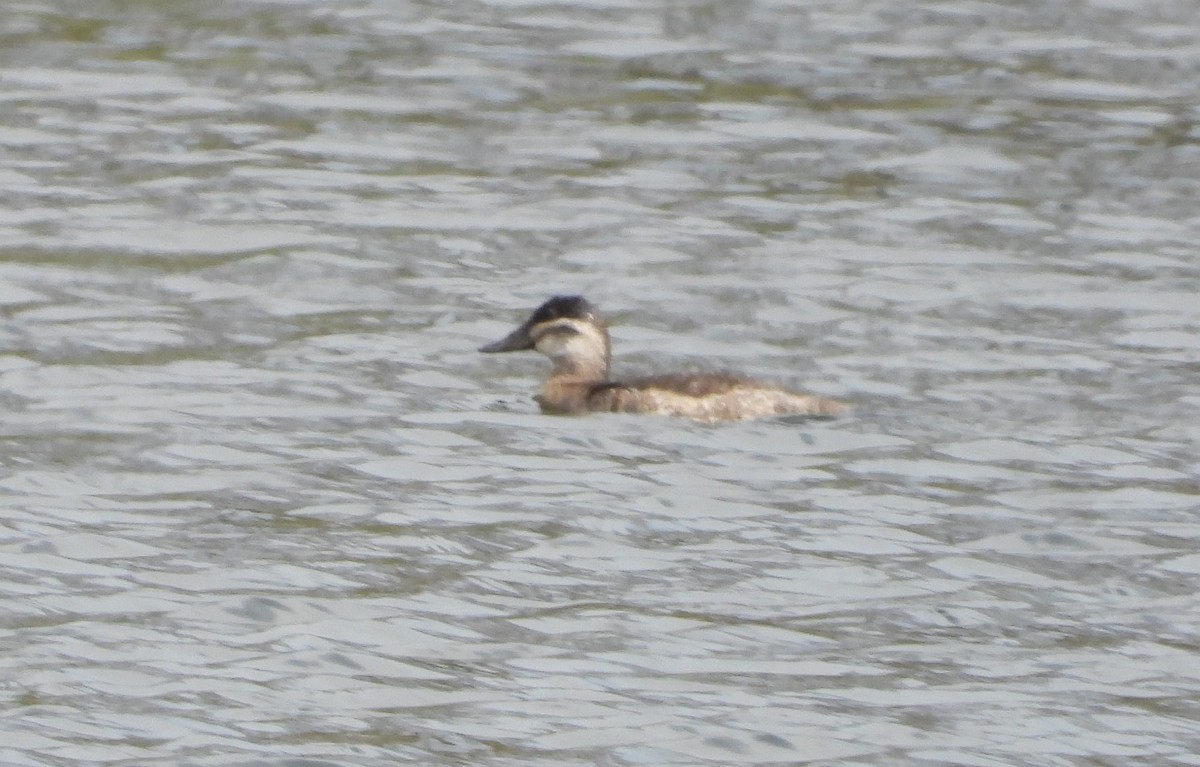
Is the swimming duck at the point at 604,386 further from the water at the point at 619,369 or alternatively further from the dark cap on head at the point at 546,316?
the water at the point at 619,369

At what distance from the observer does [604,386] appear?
12.1 m

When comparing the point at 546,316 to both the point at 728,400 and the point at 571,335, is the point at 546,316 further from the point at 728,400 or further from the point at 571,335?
the point at 728,400

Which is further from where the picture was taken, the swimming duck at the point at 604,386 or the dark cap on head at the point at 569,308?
the dark cap on head at the point at 569,308

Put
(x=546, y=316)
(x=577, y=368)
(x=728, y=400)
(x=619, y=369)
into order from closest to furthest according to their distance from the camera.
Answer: (x=728, y=400) < (x=577, y=368) < (x=546, y=316) < (x=619, y=369)

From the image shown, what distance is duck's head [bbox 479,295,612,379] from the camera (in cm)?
1240

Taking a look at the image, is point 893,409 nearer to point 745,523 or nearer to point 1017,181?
point 745,523

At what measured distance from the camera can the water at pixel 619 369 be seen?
8289mm

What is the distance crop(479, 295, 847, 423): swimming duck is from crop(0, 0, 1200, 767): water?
0.11m

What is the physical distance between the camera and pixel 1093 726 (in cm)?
805

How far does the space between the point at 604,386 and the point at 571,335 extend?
0.35 m

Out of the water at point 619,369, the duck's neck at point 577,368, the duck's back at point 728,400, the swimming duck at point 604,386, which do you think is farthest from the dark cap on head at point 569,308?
the duck's back at point 728,400

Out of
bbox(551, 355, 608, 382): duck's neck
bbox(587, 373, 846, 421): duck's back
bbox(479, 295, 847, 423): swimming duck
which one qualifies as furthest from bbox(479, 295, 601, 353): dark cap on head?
bbox(587, 373, 846, 421): duck's back

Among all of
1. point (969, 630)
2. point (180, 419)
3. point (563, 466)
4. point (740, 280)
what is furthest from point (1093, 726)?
point (740, 280)

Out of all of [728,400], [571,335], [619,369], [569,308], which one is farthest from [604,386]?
[619,369]
